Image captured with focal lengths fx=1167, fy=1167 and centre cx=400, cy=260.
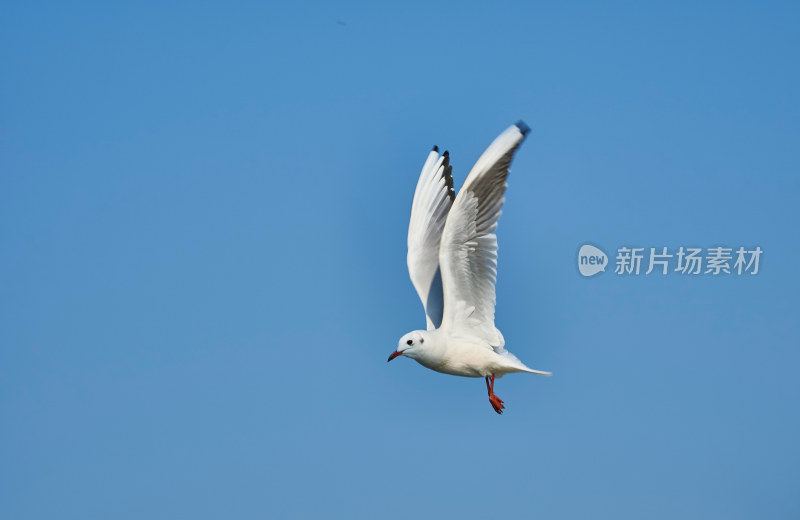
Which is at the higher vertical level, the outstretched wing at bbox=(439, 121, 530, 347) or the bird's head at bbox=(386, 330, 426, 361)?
the outstretched wing at bbox=(439, 121, 530, 347)

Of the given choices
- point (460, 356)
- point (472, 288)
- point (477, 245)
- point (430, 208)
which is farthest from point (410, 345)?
point (430, 208)

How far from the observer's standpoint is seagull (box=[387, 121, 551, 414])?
560 inches

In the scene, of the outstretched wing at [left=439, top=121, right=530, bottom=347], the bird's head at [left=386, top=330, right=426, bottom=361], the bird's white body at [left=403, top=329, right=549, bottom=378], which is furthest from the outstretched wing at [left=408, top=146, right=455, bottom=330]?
the bird's head at [left=386, top=330, right=426, bottom=361]

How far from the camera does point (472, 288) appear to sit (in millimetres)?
15023

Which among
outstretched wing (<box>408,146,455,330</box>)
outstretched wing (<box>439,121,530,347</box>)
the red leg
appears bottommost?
the red leg

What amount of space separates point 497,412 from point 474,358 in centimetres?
75

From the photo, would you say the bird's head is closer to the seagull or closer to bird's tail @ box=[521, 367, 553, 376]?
the seagull

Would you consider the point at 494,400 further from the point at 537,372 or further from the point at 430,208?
the point at 430,208

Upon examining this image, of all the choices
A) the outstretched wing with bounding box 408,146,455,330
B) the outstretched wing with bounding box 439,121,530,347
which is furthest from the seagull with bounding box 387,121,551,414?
the outstretched wing with bounding box 408,146,455,330

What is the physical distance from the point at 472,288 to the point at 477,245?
2.09 feet

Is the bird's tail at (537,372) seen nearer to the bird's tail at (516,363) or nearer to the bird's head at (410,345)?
the bird's tail at (516,363)

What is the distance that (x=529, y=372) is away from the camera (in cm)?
1448

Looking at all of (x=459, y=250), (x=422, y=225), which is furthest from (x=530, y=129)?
(x=422, y=225)

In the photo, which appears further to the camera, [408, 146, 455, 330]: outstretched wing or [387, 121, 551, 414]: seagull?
[408, 146, 455, 330]: outstretched wing
